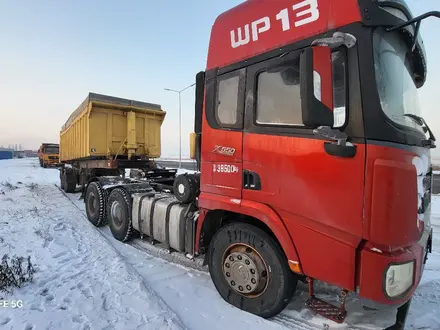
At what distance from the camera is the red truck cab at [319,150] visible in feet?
7.14

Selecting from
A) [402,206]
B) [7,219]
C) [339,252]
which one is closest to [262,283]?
[339,252]

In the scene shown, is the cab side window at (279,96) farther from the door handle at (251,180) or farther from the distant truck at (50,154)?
the distant truck at (50,154)

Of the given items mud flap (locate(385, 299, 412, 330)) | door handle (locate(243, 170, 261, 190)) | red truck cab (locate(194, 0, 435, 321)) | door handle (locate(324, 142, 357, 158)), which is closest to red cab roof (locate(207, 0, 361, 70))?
red truck cab (locate(194, 0, 435, 321))

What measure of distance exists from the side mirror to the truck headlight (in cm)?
122

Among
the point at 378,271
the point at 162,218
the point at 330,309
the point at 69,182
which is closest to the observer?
the point at 378,271

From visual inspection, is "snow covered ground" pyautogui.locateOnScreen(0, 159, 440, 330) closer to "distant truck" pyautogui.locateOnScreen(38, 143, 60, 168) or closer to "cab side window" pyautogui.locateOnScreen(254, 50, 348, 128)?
"cab side window" pyautogui.locateOnScreen(254, 50, 348, 128)

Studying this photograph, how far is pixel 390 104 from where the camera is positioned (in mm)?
2297

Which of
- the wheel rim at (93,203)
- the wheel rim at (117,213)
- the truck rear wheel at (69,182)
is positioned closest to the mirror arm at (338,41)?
the wheel rim at (117,213)

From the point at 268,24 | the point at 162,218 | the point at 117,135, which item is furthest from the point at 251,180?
the point at 117,135

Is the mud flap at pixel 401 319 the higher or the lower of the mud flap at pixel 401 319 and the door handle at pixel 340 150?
the lower

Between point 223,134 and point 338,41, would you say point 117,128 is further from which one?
point 338,41

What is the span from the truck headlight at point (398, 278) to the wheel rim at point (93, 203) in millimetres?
6088

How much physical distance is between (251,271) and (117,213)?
148 inches

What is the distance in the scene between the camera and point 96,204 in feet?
22.2
